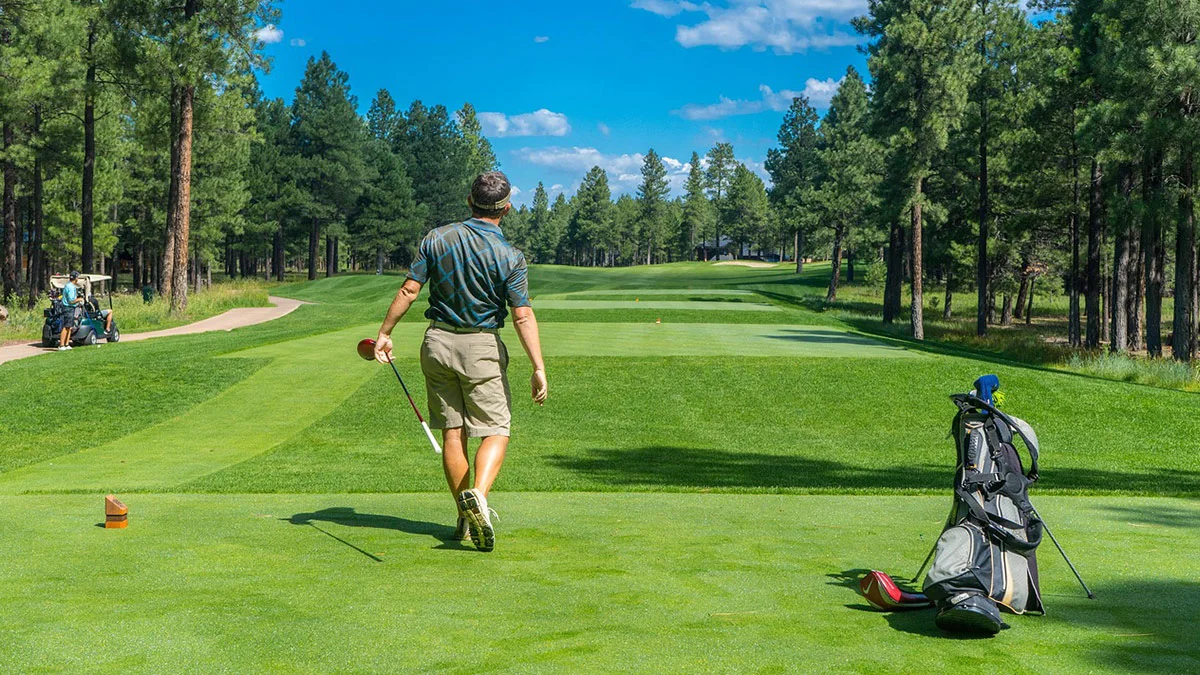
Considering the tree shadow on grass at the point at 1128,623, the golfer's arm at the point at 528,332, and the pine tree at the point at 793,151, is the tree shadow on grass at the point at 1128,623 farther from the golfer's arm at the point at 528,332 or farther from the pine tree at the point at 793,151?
the pine tree at the point at 793,151

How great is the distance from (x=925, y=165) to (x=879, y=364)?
24.5 metres

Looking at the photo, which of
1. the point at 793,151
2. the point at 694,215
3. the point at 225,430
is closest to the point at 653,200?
the point at 694,215

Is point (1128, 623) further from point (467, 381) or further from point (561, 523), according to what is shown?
point (467, 381)

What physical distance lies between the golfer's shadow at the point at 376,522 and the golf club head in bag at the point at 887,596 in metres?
2.79

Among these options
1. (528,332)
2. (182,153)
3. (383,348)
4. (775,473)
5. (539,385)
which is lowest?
(775,473)

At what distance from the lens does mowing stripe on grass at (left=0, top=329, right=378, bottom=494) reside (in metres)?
11.4

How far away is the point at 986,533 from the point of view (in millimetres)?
4965

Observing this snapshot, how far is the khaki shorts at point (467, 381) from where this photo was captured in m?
6.38

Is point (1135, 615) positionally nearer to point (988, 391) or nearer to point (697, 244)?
point (988, 391)

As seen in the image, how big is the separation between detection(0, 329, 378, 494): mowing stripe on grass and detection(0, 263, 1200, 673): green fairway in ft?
0.29

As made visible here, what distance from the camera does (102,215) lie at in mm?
61719

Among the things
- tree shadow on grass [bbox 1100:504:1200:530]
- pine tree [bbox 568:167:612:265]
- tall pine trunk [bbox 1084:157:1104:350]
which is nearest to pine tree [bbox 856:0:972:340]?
tall pine trunk [bbox 1084:157:1104:350]

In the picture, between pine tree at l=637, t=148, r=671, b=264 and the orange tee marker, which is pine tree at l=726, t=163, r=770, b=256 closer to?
pine tree at l=637, t=148, r=671, b=264

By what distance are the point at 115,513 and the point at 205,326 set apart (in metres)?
29.8
